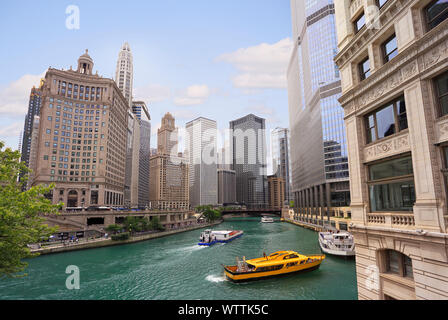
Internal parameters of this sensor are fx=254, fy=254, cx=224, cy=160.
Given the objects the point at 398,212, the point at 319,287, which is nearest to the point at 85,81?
the point at 319,287

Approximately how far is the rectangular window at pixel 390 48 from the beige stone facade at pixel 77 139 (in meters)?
120

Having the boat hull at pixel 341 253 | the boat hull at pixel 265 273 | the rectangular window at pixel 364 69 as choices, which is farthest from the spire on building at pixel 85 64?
the rectangular window at pixel 364 69

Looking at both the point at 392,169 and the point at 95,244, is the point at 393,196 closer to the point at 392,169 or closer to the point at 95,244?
the point at 392,169

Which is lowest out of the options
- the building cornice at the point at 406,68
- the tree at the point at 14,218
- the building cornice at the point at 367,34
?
the tree at the point at 14,218

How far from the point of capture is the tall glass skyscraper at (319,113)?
117 m

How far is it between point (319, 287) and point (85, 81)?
12978cm

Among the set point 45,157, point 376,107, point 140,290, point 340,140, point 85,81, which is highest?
point 85,81

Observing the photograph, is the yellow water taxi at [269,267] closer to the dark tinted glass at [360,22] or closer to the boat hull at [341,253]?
the boat hull at [341,253]

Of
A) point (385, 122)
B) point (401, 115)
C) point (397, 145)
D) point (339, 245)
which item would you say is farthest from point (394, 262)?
point (339, 245)

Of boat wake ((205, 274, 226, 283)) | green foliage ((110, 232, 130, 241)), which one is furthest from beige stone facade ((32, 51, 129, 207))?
boat wake ((205, 274, 226, 283))

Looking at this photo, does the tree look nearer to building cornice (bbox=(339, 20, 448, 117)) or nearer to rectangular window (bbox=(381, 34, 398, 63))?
building cornice (bbox=(339, 20, 448, 117))
